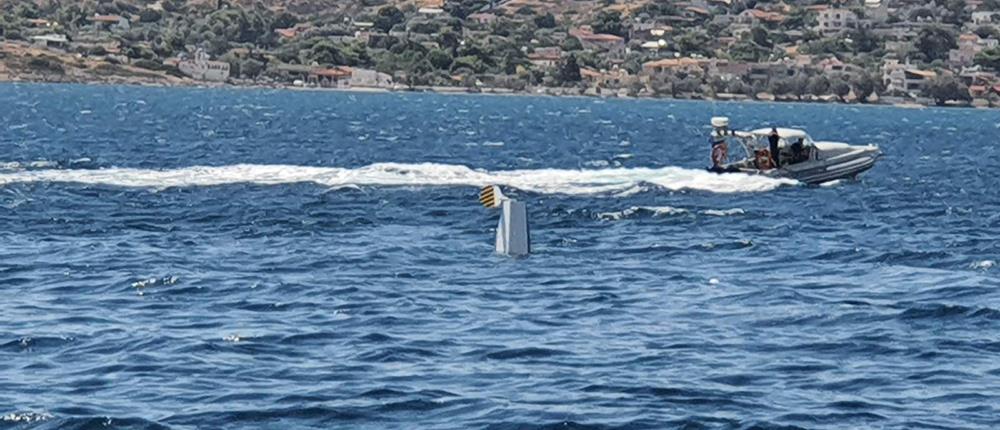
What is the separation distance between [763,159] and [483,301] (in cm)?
3405

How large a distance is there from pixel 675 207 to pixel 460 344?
90.8 ft

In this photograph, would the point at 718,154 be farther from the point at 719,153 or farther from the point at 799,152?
the point at 799,152

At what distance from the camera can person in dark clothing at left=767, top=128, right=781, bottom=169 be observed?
69875mm

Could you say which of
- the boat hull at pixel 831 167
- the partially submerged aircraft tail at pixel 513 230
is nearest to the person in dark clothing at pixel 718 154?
the boat hull at pixel 831 167

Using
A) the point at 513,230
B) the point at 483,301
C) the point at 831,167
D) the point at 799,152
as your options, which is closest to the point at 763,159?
the point at 799,152

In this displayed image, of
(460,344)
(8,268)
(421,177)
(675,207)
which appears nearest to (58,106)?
(421,177)

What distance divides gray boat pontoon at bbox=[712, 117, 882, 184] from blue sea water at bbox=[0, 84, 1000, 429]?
1078 millimetres

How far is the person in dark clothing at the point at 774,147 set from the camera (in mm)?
69875

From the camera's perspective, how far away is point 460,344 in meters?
33.2

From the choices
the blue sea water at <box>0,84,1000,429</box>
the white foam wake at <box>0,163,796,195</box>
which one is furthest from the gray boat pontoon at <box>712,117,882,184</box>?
the blue sea water at <box>0,84,1000,429</box>

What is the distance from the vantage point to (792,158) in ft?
234

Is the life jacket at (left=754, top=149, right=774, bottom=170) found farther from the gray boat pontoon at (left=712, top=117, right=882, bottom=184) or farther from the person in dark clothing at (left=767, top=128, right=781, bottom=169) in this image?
the person in dark clothing at (left=767, top=128, right=781, bottom=169)

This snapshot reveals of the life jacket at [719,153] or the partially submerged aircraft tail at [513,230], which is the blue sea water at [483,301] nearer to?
the partially submerged aircraft tail at [513,230]

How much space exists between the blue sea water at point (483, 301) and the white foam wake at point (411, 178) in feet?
0.67
